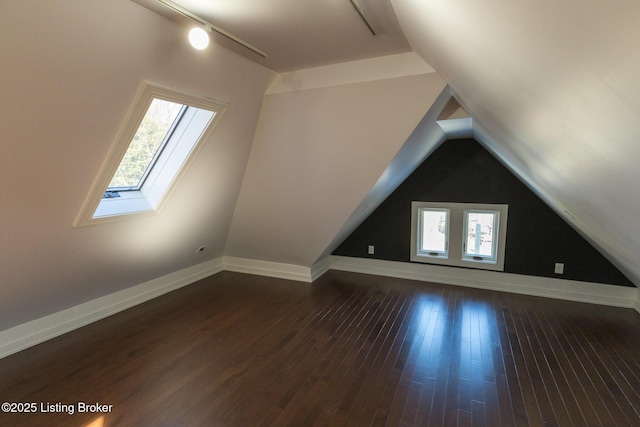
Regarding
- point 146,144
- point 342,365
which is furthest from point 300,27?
point 342,365

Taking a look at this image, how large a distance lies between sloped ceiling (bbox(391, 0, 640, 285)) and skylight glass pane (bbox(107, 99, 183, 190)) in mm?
1992

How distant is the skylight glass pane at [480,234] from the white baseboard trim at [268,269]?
7.29 ft

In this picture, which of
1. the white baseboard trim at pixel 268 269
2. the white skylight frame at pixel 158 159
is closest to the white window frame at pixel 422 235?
the white baseboard trim at pixel 268 269

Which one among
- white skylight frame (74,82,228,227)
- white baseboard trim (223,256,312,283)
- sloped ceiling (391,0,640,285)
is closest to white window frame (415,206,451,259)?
white baseboard trim (223,256,312,283)

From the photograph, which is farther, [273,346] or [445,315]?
[445,315]

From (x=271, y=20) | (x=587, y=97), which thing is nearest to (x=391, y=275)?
(x=271, y=20)

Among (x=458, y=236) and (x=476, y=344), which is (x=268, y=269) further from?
(x=476, y=344)

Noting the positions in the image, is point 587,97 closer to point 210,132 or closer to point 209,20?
point 209,20

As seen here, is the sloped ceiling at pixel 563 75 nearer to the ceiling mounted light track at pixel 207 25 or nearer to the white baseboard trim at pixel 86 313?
the ceiling mounted light track at pixel 207 25

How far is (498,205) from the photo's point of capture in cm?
404

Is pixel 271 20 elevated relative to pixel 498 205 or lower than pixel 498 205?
elevated

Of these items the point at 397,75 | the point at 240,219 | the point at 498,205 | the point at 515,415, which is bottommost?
the point at 515,415

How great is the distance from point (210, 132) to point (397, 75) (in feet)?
5.36

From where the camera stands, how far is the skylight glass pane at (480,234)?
4.18 meters
